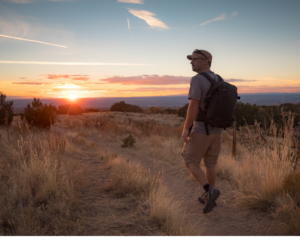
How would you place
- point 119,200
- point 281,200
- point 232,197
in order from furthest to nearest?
point 232,197, point 119,200, point 281,200

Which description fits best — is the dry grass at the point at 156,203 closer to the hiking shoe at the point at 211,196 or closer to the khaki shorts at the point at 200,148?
the hiking shoe at the point at 211,196

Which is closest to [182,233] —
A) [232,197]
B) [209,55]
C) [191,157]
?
[191,157]

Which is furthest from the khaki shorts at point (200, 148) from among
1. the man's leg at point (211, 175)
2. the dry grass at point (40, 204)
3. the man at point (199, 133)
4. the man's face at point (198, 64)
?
the dry grass at point (40, 204)

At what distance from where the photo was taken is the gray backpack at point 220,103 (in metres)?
2.83

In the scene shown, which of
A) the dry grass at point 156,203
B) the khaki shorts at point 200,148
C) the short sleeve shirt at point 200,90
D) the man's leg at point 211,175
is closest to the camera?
the dry grass at point 156,203

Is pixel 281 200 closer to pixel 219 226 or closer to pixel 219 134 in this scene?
pixel 219 226

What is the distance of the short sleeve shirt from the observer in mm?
2910

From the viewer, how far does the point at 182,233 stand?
2.34 m

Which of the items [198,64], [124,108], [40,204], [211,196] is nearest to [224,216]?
[211,196]

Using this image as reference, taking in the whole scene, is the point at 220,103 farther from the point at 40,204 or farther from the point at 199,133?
the point at 40,204

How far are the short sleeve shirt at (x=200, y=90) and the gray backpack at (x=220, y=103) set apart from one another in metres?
0.08

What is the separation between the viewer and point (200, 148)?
3.12 metres

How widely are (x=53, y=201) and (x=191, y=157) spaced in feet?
7.12

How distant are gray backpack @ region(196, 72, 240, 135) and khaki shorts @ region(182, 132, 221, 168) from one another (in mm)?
280
